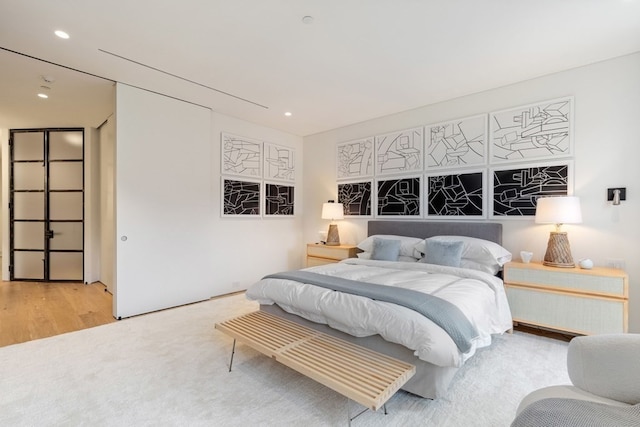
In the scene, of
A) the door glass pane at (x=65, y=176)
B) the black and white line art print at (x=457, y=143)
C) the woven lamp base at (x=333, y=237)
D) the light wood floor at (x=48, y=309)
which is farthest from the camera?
the door glass pane at (x=65, y=176)

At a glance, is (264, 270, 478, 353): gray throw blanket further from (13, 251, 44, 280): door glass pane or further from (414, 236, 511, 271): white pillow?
(13, 251, 44, 280): door glass pane

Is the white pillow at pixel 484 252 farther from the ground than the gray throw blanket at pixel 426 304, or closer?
farther from the ground

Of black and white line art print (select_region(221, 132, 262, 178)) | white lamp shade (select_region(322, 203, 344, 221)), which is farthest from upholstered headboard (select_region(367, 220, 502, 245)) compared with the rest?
black and white line art print (select_region(221, 132, 262, 178))

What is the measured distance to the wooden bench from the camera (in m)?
1.62

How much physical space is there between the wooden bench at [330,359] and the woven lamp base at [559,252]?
2.26 meters

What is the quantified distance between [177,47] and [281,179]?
299 centimetres

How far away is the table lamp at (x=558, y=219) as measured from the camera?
2.95 m

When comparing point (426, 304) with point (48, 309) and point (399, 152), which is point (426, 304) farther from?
point (48, 309)

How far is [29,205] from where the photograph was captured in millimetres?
5465

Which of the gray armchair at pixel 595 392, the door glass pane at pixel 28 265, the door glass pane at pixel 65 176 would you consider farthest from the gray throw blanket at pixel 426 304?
the door glass pane at pixel 28 265

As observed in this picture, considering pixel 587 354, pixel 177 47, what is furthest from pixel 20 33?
pixel 587 354

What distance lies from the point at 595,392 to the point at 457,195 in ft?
9.70

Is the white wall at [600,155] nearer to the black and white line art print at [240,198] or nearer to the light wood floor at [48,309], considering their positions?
the black and white line art print at [240,198]

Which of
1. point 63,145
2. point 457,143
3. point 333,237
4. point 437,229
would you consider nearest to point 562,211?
point 437,229
